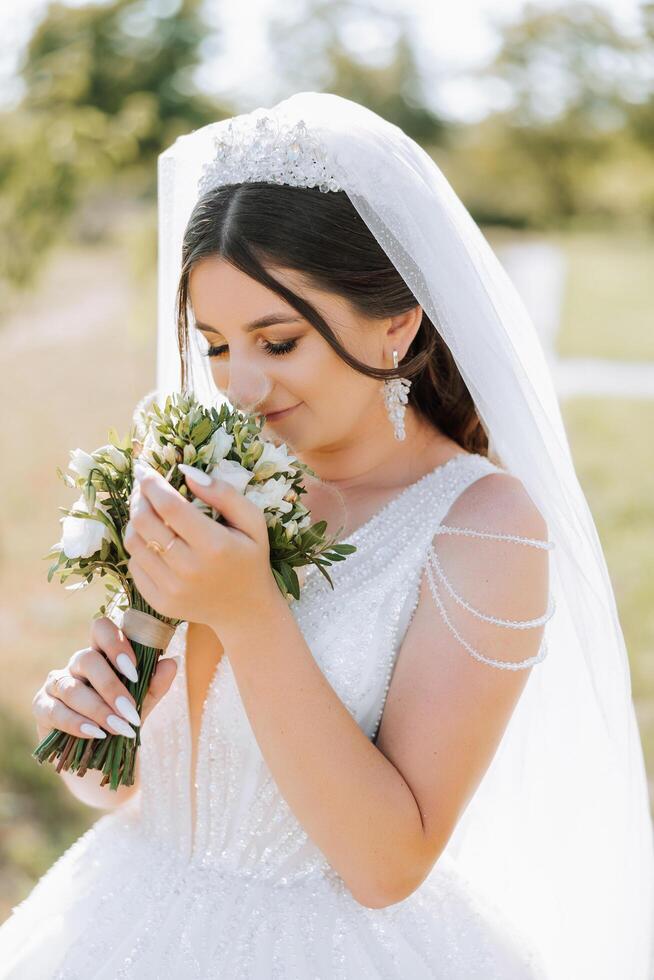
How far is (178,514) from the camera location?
1447mm

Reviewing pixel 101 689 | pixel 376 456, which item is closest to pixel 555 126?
pixel 376 456

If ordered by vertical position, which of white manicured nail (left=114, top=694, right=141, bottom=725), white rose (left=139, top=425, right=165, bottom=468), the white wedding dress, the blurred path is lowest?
the blurred path

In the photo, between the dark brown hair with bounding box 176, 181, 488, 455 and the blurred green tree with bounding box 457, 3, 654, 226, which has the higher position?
the dark brown hair with bounding box 176, 181, 488, 455

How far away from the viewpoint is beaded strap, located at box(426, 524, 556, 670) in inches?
69.1

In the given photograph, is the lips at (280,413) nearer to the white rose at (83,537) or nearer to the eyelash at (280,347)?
the eyelash at (280,347)

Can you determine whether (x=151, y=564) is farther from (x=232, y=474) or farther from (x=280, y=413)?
(x=280, y=413)

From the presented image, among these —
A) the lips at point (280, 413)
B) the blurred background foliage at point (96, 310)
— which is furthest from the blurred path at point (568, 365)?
the lips at point (280, 413)

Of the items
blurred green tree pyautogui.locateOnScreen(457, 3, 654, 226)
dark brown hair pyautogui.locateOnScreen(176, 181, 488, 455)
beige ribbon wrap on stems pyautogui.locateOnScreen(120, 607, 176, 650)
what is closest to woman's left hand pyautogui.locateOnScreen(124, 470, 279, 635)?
beige ribbon wrap on stems pyautogui.locateOnScreen(120, 607, 176, 650)

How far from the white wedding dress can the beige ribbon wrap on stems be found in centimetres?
21

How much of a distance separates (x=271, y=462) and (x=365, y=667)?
44 cm

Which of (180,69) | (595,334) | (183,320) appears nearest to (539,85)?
(595,334)

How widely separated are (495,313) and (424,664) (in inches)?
28.7

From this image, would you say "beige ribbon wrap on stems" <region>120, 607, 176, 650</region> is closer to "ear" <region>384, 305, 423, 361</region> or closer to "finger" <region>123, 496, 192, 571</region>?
"finger" <region>123, 496, 192, 571</region>

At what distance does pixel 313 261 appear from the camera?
1.94 meters
